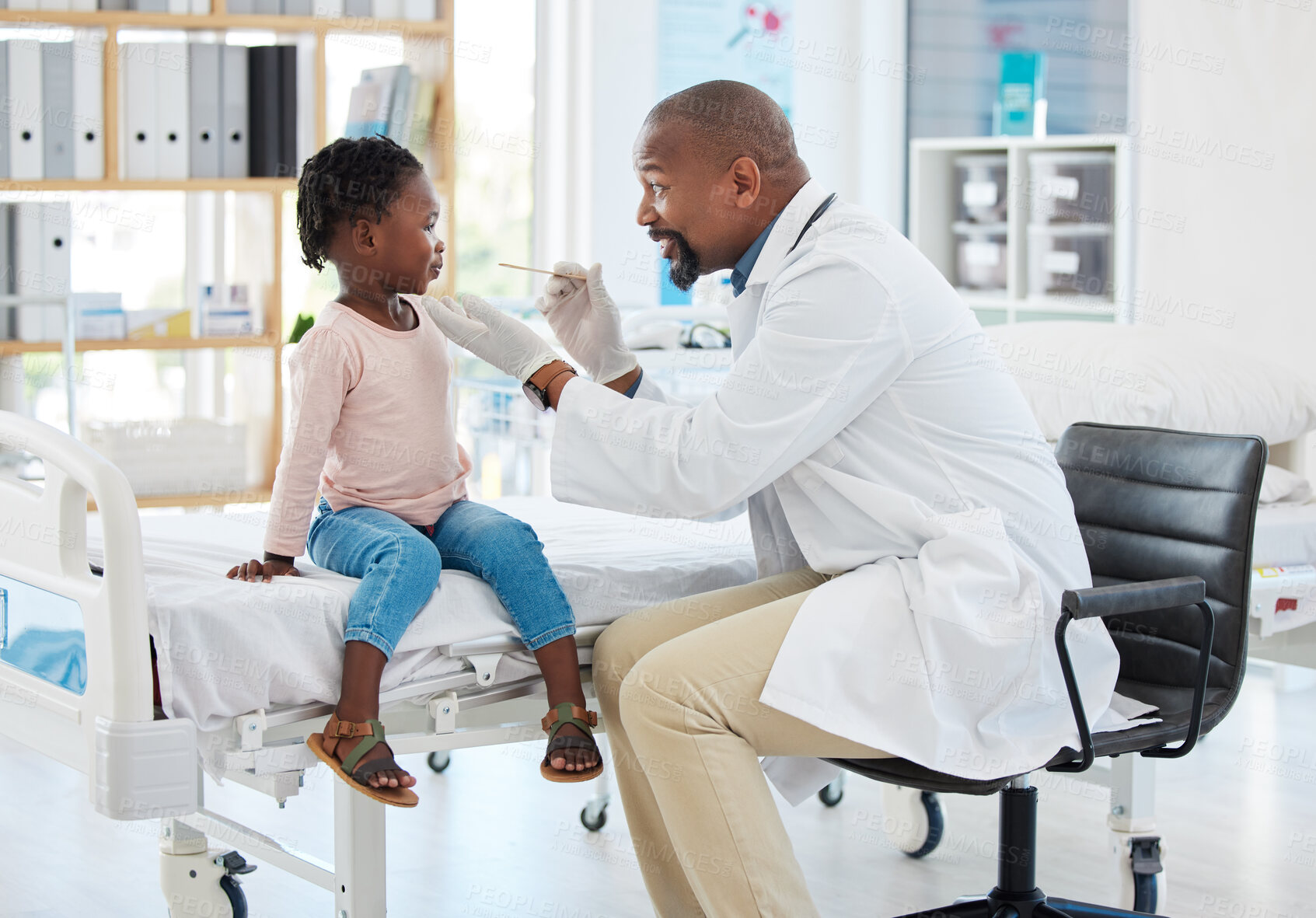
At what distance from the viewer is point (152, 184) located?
10.5ft

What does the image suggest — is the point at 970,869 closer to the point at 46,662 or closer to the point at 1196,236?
the point at 46,662

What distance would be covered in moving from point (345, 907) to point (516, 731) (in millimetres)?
299

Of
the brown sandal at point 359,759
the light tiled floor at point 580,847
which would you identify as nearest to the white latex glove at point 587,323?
the brown sandal at point 359,759

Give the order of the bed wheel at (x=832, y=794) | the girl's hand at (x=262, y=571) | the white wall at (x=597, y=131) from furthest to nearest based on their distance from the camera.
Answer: the white wall at (x=597, y=131), the bed wheel at (x=832, y=794), the girl's hand at (x=262, y=571)

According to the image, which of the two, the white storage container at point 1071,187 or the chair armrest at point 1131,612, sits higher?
the white storage container at point 1071,187

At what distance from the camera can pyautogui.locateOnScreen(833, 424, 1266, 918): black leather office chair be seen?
5.21 ft

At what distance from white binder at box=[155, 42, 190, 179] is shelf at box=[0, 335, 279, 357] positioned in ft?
1.25

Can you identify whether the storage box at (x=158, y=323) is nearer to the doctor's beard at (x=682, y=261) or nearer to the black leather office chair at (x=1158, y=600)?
the doctor's beard at (x=682, y=261)

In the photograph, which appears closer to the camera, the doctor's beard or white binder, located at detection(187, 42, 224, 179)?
the doctor's beard

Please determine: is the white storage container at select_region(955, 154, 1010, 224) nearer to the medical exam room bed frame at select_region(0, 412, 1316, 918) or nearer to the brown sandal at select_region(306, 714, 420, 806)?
the medical exam room bed frame at select_region(0, 412, 1316, 918)

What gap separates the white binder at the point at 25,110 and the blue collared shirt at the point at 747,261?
205 cm

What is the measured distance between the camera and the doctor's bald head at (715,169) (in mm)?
1646

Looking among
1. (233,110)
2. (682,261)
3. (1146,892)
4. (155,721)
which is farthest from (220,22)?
(1146,892)

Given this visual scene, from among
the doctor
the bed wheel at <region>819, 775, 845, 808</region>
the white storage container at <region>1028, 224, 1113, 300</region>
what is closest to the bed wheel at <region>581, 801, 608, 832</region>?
the bed wheel at <region>819, 775, 845, 808</region>
